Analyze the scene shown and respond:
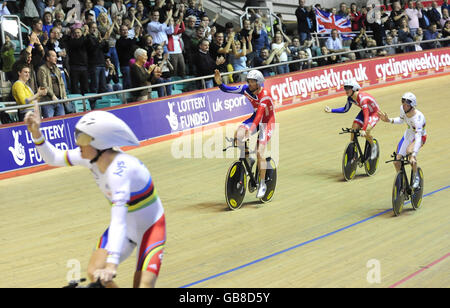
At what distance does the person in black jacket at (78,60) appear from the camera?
11.9m

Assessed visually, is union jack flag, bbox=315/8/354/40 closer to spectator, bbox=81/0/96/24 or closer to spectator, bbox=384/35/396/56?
spectator, bbox=384/35/396/56

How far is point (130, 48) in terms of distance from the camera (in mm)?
12961

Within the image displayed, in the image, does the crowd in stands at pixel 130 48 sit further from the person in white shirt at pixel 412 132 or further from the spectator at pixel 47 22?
the person in white shirt at pixel 412 132

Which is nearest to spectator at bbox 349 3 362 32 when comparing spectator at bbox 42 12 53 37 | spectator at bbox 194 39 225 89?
spectator at bbox 194 39 225 89

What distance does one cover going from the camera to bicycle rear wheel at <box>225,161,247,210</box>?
8.32m

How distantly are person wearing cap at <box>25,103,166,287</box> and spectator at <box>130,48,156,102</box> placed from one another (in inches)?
336

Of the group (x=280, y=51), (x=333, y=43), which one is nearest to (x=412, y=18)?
(x=333, y=43)

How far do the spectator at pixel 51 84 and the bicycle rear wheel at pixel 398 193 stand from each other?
604cm

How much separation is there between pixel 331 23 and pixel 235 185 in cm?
1398

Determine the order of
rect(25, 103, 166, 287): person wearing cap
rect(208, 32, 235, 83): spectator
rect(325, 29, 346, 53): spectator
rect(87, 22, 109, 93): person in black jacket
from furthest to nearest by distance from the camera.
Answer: rect(325, 29, 346, 53): spectator
rect(208, 32, 235, 83): spectator
rect(87, 22, 109, 93): person in black jacket
rect(25, 103, 166, 287): person wearing cap

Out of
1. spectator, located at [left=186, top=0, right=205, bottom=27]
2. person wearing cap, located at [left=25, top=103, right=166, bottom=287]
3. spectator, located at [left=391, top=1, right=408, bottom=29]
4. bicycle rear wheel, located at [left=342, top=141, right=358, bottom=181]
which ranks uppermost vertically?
spectator, located at [left=186, top=0, right=205, bottom=27]

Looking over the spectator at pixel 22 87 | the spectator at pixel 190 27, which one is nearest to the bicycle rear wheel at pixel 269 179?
the spectator at pixel 22 87
